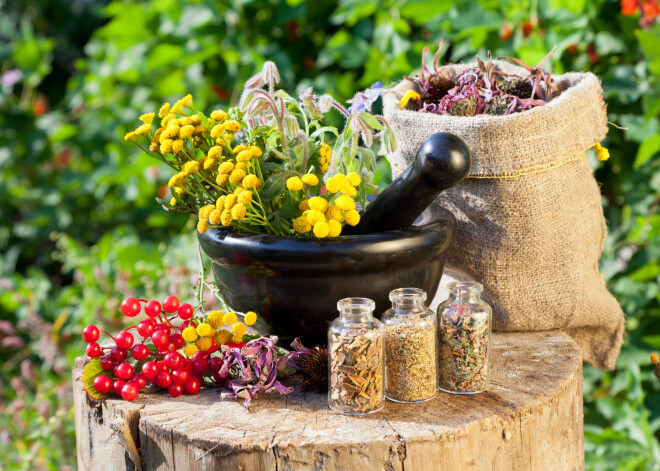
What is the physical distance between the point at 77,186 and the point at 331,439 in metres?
2.97

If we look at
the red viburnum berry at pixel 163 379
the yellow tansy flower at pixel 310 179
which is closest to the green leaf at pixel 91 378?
the red viburnum berry at pixel 163 379

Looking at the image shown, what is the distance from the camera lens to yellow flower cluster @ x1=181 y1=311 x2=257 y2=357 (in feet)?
4.30

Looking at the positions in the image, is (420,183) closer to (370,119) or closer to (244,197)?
(370,119)

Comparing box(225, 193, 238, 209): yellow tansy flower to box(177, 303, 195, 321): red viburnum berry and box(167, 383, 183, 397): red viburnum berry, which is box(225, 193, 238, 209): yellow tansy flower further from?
box(167, 383, 183, 397): red viburnum berry

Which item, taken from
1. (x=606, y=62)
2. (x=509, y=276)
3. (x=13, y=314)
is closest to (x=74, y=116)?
(x=13, y=314)

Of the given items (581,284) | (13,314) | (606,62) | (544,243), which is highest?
(606,62)

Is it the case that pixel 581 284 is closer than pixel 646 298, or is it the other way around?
pixel 581 284

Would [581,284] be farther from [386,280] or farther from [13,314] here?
[13,314]

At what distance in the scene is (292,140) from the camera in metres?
1.42

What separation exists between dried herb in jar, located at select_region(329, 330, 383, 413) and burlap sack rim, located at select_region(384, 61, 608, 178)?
49 centimetres

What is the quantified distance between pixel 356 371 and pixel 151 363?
0.40 meters

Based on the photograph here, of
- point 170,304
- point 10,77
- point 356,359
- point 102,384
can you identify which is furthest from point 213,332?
point 10,77

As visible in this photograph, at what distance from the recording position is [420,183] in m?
1.34

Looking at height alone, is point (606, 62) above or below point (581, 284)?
above
